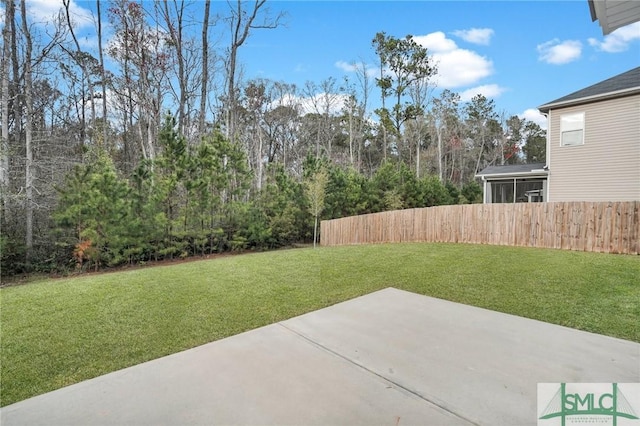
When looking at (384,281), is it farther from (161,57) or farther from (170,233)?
(161,57)

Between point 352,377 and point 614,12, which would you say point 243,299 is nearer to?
point 352,377

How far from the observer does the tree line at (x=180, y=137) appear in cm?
830

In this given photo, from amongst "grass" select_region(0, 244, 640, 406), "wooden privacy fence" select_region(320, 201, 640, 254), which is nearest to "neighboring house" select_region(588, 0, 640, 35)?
"grass" select_region(0, 244, 640, 406)

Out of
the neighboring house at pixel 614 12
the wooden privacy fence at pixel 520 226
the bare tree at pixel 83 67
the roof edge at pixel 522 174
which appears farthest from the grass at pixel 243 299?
the bare tree at pixel 83 67

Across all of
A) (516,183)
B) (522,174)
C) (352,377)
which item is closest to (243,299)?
(352,377)

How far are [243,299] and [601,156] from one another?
1109 centimetres

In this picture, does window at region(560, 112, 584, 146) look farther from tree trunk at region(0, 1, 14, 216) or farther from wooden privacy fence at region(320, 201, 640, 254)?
tree trunk at region(0, 1, 14, 216)

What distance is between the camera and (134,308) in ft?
12.5

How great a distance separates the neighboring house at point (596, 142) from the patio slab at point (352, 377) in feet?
30.0

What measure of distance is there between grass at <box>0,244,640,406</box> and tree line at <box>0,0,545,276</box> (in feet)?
11.2

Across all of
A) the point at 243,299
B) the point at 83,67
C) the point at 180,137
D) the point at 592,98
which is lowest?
the point at 243,299

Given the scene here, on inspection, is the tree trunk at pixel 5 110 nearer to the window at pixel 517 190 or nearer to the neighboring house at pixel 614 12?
the neighboring house at pixel 614 12

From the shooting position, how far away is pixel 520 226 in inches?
305

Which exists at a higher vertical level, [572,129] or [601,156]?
[572,129]
